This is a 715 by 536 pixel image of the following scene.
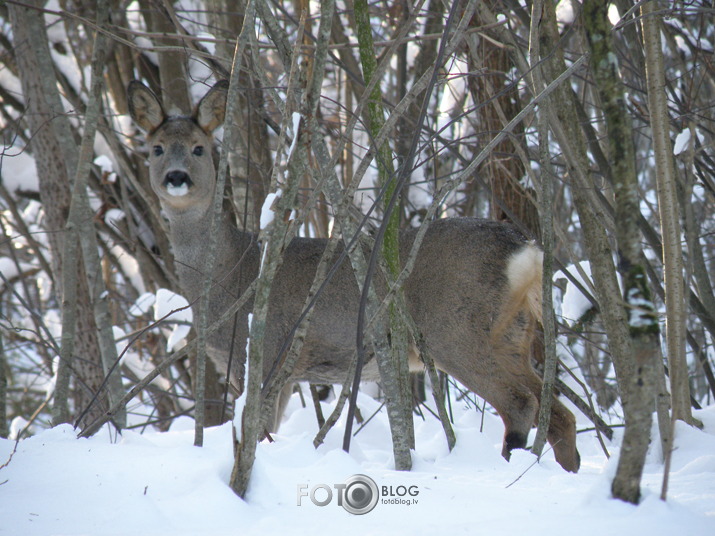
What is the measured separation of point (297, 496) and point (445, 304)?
2.40 meters

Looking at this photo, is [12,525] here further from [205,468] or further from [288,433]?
[288,433]

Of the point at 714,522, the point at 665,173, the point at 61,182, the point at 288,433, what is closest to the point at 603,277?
the point at 665,173

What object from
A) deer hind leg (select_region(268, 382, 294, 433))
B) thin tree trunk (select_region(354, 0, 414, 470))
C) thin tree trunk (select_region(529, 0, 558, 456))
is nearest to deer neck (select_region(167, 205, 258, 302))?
deer hind leg (select_region(268, 382, 294, 433))

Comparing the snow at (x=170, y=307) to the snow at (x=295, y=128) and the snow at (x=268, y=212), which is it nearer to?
the snow at (x=268, y=212)

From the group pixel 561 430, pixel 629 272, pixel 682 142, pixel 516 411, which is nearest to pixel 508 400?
pixel 516 411

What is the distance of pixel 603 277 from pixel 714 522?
157cm

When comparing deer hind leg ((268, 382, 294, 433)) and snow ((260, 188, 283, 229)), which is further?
deer hind leg ((268, 382, 294, 433))

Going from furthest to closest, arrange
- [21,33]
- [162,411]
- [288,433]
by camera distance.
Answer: [162,411] < [21,33] < [288,433]

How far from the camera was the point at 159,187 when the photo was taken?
505cm

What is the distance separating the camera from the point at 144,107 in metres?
5.20

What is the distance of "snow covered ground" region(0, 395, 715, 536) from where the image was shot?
6.07 feet

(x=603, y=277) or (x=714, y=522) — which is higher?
(x=603, y=277)

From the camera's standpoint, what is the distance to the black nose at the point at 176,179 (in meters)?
4.93

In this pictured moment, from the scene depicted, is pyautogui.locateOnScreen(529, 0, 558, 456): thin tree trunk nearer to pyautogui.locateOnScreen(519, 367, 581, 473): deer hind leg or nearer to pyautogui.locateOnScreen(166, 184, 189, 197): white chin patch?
pyautogui.locateOnScreen(519, 367, 581, 473): deer hind leg
